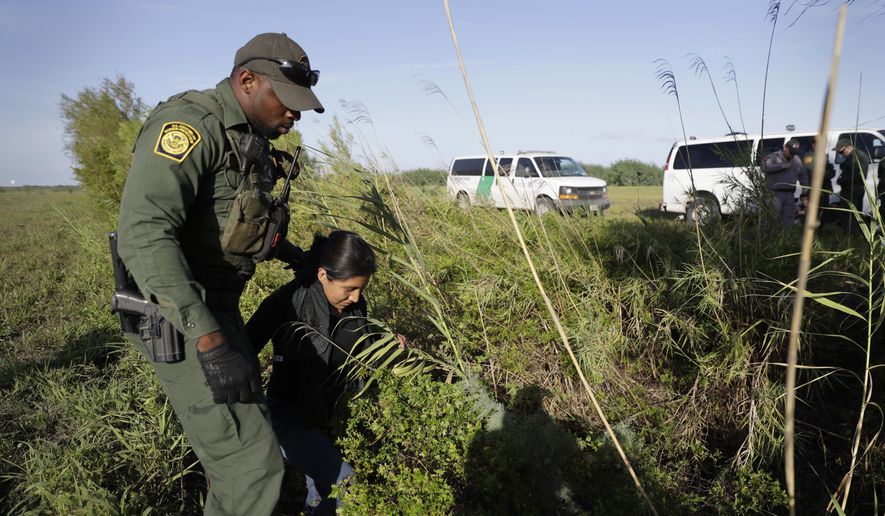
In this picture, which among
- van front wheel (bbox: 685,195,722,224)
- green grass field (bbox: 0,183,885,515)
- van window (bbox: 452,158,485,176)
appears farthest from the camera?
van window (bbox: 452,158,485,176)

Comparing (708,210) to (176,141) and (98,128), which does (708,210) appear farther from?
(98,128)

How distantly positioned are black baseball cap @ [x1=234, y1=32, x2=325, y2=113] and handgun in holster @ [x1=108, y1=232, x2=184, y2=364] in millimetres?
718

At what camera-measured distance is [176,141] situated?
163 centimetres

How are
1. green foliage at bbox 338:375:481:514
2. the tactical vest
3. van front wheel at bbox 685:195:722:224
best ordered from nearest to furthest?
the tactical vest < green foliage at bbox 338:375:481:514 < van front wheel at bbox 685:195:722:224

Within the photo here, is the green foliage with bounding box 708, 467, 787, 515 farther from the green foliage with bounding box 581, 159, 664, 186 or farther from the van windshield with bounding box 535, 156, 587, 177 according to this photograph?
the green foliage with bounding box 581, 159, 664, 186

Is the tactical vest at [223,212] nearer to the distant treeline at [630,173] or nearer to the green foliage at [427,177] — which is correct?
the green foliage at [427,177]

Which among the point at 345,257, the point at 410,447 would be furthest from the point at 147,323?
the point at 410,447

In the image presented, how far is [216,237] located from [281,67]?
0.61m

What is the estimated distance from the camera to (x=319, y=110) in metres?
1.91

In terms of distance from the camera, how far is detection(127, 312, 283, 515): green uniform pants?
168 cm

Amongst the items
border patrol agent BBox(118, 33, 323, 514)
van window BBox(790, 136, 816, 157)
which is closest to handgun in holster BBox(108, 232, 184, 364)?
border patrol agent BBox(118, 33, 323, 514)

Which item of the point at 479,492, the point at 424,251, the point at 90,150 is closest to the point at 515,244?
the point at 424,251

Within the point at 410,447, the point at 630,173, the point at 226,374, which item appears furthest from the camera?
the point at 630,173

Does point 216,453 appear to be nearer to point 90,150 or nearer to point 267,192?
point 267,192
